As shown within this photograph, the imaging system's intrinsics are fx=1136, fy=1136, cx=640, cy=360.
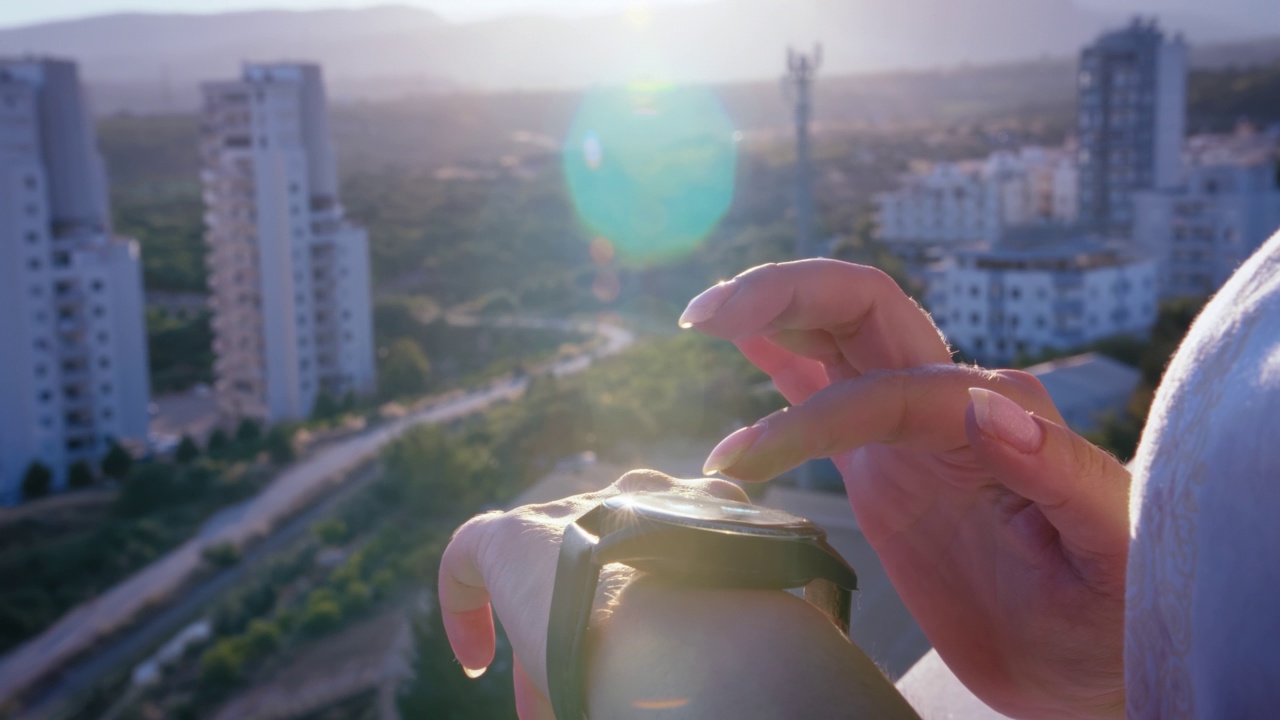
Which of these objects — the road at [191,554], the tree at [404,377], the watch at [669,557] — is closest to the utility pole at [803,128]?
the road at [191,554]

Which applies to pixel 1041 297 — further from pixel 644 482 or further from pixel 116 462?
pixel 644 482

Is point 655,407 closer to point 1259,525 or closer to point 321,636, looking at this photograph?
point 321,636

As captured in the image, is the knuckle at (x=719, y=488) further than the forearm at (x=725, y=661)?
Yes

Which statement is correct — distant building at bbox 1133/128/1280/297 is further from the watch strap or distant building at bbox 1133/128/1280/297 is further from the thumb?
the watch strap

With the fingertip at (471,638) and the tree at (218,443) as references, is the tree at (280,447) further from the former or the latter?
the fingertip at (471,638)

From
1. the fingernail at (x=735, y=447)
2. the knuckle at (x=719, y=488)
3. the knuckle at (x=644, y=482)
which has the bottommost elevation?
the knuckle at (x=719, y=488)

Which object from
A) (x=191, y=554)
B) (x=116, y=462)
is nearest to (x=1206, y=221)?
(x=191, y=554)

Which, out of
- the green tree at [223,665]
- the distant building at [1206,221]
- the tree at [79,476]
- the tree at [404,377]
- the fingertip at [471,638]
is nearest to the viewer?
the fingertip at [471,638]
